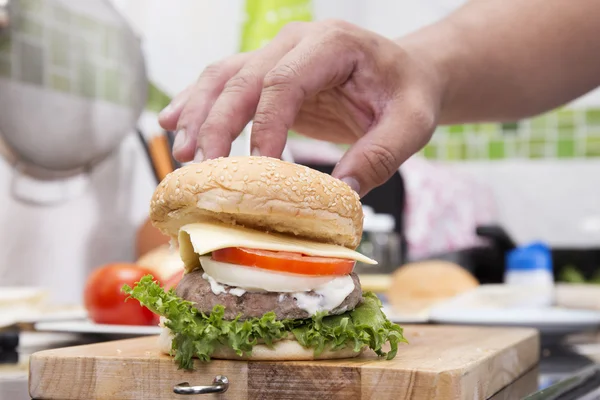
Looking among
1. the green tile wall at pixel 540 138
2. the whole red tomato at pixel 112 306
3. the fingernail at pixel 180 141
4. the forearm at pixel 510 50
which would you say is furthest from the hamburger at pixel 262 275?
the green tile wall at pixel 540 138

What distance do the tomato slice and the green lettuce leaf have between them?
0.23ft

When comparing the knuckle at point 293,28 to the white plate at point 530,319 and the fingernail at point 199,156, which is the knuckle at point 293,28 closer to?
the fingernail at point 199,156

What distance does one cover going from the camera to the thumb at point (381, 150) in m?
1.46

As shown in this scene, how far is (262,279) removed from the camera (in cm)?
122

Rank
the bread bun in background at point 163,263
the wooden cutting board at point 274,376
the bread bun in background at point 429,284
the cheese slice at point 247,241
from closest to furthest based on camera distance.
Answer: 1. the wooden cutting board at point 274,376
2. the cheese slice at point 247,241
3. the bread bun in background at point 163,263
4. the bread bun in background at point 429,284

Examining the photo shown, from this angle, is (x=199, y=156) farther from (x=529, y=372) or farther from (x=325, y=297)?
(x=529, y=372)

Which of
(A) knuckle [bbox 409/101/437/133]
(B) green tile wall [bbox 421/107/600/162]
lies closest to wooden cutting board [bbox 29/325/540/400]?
(A) knuckle [bbox 409/101/437/133]

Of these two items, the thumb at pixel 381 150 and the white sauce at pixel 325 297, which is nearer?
the white sauce at pixel 325 297

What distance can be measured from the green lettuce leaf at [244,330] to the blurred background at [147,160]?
1.65 metres

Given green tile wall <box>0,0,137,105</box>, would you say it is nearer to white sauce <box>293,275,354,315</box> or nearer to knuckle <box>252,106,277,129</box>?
knuckle <box>252,106,277,129</box>

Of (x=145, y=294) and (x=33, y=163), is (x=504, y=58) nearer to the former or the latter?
(x=145, y=294)

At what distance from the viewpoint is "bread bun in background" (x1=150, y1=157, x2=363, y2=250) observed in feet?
3.96

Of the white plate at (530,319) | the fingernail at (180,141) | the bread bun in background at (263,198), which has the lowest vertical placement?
the white plate at (530,319)

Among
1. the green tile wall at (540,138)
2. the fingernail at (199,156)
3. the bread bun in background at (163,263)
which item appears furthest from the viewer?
the green tile wall at (540,138)
